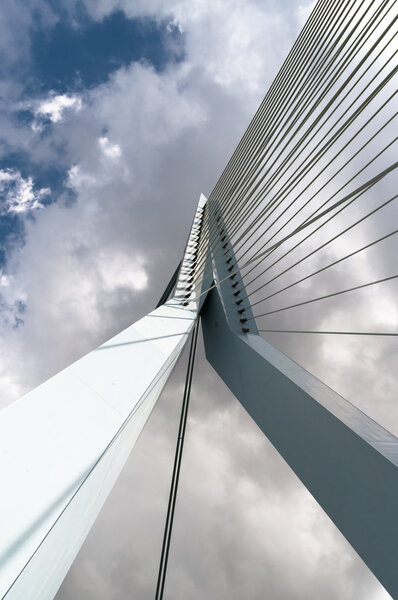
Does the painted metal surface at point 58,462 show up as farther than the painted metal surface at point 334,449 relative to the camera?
No

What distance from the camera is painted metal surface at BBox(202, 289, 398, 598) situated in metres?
1.52

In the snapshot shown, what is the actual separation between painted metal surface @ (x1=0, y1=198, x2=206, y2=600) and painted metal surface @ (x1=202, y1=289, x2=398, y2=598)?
1046mm

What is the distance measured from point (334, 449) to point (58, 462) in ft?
5.07

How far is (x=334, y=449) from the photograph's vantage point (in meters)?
1.83

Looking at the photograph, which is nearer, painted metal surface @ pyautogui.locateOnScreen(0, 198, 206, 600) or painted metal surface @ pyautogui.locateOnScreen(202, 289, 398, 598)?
painted metal surface @ pyautogui.locateOnScreen(0, 198, 206, 600)

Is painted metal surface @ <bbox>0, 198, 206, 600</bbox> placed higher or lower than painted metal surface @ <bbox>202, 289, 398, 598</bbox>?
higher

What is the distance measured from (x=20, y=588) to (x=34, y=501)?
22 cm

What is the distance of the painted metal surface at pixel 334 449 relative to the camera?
1.52 metres

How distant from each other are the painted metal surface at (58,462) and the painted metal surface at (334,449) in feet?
3.43

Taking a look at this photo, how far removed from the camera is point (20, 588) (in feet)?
2.96

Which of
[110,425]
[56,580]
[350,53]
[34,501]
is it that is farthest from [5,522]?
[350,53]

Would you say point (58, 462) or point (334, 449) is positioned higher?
point (58, 462)

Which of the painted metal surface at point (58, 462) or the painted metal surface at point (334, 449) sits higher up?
the painted metal surface at point (58, 462)

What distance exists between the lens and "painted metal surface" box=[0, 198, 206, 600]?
97 centimetres
